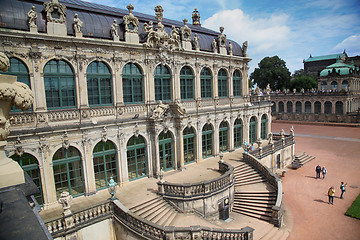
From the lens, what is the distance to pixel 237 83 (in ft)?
103

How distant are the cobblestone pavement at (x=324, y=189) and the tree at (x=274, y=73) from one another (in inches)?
1552

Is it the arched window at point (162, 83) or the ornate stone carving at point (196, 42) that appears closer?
the arched window at point (162, 83)

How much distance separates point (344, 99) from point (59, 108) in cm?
6449

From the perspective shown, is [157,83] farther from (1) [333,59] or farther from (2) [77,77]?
(1) [333,59]

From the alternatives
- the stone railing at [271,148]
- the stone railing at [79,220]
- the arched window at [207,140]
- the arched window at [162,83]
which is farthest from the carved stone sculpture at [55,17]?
the stone railing at [271,148]

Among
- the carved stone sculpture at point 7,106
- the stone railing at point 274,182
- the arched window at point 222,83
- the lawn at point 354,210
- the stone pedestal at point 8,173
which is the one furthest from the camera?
the arched window at point 222,83

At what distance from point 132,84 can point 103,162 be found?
699 centimetres

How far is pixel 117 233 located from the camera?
15344 mm

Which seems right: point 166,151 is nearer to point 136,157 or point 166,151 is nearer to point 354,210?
point 136,157

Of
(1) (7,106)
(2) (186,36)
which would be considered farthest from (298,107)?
Result: (1) (7,106)

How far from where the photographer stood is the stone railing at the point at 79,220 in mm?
13445

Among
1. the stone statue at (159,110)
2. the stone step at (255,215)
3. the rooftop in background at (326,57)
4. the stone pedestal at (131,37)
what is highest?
the rooftop in background at (326,57)

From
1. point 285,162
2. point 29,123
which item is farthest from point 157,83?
point 285,162

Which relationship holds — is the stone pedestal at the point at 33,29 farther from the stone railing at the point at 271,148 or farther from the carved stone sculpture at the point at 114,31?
the stone railing at the point at 271,148
